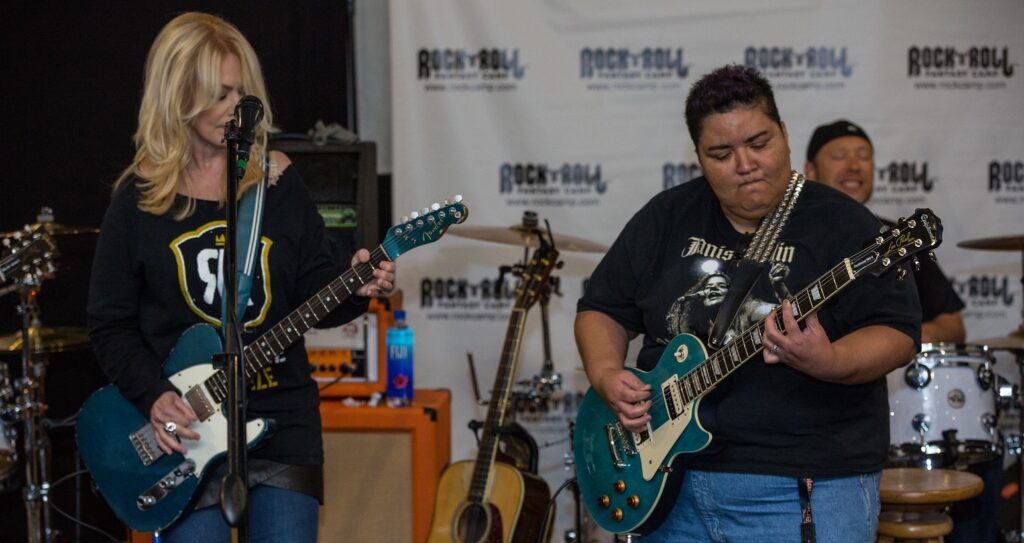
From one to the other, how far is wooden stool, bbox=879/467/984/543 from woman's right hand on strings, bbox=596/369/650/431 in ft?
4.77

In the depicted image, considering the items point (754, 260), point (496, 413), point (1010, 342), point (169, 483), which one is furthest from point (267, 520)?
point (1010, 342)

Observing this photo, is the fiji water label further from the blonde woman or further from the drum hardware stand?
the blonde woman

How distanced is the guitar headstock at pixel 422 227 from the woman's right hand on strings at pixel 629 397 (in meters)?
0.56

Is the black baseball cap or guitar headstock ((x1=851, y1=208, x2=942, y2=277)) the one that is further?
the black baseball cap

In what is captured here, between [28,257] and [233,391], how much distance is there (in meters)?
2.33

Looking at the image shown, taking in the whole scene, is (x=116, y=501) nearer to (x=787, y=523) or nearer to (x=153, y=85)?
(x=153, y=85)

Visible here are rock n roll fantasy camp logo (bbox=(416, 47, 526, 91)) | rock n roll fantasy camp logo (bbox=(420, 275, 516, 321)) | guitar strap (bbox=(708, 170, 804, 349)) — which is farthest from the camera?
rock n roll fantasy camp logo (bbox=(420, 275, 516, 321))

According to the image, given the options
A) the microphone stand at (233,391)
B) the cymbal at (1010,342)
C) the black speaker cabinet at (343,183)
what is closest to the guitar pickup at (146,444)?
the microphone stand at (233,391)

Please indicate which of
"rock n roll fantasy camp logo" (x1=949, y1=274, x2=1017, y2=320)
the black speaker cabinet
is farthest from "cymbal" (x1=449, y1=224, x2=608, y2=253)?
"rock n roll fantasy camp logo" (x1=949, y1=274, x2=1017, y2=320)

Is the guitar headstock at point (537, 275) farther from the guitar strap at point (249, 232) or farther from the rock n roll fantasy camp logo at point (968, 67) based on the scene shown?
the rock n roll fantasy camp logo at point (968, 67)

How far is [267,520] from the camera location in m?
2.84

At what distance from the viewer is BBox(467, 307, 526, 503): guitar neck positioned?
4324mm

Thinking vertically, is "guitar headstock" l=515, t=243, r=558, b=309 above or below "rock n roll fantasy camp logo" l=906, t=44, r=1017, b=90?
below

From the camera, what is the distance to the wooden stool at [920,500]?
13.0 ft
